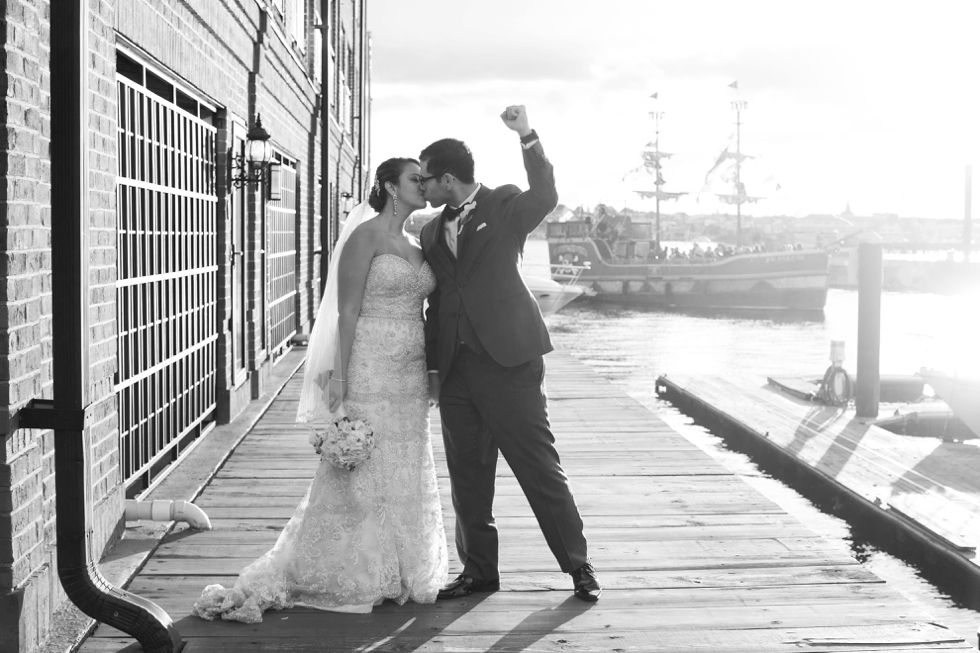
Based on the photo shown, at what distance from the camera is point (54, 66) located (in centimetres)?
340

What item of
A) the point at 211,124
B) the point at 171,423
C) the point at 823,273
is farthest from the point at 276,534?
the point at 823,273

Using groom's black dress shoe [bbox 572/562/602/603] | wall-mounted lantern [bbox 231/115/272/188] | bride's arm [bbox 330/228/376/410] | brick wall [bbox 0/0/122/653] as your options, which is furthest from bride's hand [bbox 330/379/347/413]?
wall-mounted lantern [bbox 231/115/272/188]

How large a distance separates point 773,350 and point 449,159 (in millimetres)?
31487

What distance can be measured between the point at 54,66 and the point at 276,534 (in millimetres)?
2856

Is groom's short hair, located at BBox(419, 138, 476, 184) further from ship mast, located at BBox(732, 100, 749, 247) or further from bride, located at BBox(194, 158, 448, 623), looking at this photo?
ship mast, located at BBox(732, 100, 749, 247)

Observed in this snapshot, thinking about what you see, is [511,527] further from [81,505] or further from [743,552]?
[81,505]

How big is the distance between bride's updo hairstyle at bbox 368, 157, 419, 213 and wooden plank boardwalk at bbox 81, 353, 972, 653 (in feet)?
5.59

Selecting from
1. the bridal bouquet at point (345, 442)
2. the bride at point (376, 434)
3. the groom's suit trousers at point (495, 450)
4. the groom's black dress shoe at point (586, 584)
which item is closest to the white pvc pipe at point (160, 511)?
the bride at point (376, 434)

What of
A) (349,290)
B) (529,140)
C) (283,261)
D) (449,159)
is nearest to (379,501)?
(349,290)

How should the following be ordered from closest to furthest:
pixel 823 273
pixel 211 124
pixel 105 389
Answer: pixel 105 389
pixel 211 124
pixel 823 273

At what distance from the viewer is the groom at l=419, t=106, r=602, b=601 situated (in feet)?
14.4

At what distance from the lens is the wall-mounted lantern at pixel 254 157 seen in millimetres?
8884

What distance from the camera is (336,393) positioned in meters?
4.48

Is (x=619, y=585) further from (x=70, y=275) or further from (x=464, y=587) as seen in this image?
(x=70, y=275)
